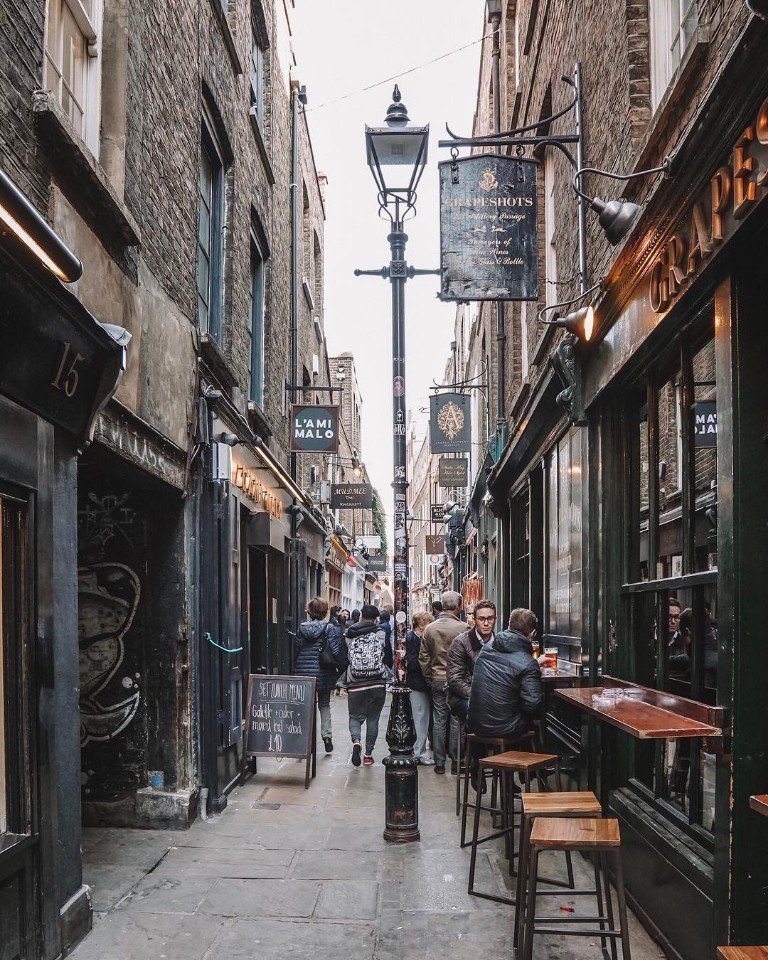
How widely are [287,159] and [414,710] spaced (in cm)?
1039

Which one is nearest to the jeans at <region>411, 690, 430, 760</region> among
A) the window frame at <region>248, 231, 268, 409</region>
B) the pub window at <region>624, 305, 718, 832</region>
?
the window frame at <region>248, 231, 268, 409</region>

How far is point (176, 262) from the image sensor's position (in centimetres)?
841

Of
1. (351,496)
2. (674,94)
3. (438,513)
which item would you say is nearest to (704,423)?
(674,94)

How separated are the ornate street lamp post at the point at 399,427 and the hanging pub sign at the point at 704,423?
311cm

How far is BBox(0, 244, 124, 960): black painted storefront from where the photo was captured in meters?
4.61

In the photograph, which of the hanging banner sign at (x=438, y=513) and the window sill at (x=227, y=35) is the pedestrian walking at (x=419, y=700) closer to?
the window sill at (x=227, y=35)

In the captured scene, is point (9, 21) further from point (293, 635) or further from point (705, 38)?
point (293, 635)

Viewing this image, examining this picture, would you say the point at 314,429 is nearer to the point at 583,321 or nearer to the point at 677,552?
the point at 583,321

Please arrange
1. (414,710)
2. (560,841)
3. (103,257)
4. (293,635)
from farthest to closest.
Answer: (293,635), (414,710), (103,257), (560,841)

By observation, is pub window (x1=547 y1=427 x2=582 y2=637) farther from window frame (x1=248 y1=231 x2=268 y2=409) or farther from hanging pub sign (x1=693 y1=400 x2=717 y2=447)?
window frame (x1=248 y1=231 x2=268 y2=409)

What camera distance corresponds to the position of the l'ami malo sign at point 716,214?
12.4 feet

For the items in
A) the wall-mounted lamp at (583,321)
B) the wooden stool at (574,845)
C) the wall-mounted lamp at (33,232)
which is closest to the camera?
the wall-mounted lamp at (33,232)

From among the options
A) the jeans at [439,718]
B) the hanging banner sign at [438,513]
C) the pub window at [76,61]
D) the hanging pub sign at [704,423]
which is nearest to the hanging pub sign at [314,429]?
the jeans at [439,718]

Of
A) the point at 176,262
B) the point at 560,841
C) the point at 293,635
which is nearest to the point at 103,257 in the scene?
the point at 176,262
